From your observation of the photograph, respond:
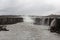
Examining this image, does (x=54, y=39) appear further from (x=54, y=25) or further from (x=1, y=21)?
(x=1, y=21)

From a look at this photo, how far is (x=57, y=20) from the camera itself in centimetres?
1994

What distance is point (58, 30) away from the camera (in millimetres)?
19141

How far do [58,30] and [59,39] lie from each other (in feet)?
19.4

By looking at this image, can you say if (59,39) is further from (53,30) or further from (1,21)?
(1,21)

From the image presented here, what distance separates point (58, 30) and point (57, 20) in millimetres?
1675

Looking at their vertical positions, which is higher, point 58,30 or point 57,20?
point 57,20

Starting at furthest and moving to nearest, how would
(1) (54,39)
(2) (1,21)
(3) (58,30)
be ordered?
1. (2) (1,21)
2. (3) (58,30)
3. (1) (54,39)

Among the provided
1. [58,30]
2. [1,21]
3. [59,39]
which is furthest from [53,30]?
[1,21]

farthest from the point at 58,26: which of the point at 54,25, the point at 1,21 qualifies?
the point at 1,21

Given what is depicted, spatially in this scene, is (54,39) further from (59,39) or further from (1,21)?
(1,21)

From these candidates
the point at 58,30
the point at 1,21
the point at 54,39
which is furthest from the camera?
the point at 1,21

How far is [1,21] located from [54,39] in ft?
135

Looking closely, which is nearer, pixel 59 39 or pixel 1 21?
pixel 59 39

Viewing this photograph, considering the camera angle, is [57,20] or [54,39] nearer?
[54,39]
